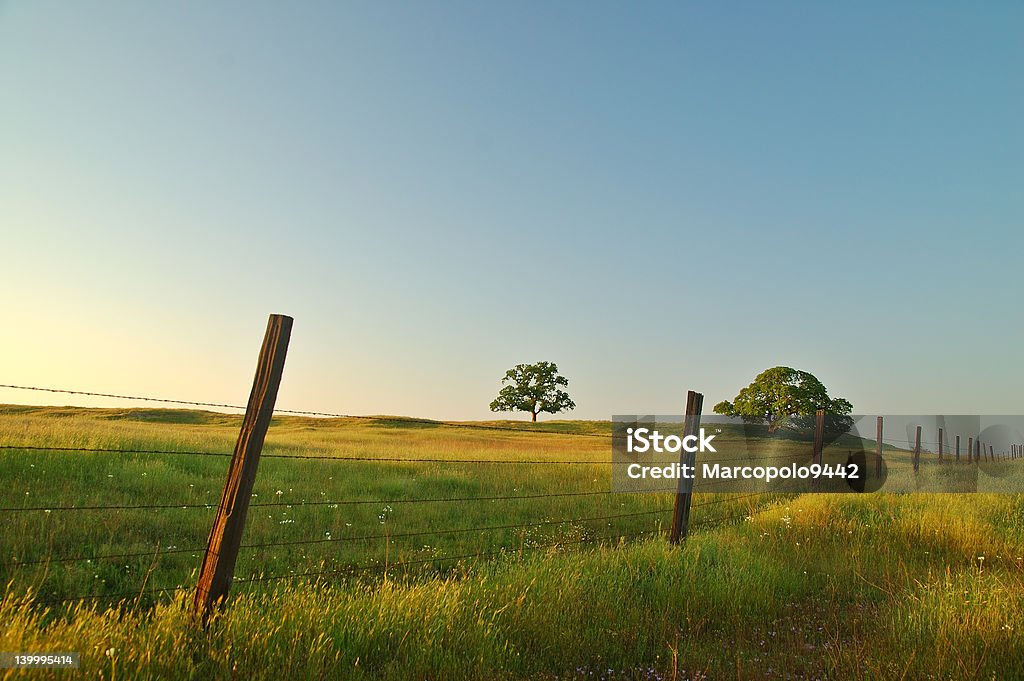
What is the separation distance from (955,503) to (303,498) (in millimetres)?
12136

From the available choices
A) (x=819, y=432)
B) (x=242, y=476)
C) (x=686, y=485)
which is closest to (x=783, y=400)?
(x=819, y=432)

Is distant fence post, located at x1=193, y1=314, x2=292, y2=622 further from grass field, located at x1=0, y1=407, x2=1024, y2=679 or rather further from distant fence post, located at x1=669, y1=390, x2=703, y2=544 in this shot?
distant fence post, located at x1=669, y1=390, x2=703, y2=544

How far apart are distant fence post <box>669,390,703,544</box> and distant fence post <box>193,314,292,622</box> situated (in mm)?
5852

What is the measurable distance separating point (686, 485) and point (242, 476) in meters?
6.22

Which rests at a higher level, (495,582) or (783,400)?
(783,400)

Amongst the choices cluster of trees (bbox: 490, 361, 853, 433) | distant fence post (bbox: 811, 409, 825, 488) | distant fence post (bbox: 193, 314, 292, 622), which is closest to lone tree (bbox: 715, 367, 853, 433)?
cluster of trees (bbox: 490, 361, 853, 433)

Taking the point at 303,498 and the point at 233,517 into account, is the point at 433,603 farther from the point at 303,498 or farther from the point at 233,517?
the point at 303,498

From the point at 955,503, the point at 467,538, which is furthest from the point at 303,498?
the point at 955,503

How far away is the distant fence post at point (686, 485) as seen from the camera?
8.79 meters

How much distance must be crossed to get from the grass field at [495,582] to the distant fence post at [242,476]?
238 mm

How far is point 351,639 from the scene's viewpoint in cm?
439

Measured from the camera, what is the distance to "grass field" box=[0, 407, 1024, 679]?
427cm

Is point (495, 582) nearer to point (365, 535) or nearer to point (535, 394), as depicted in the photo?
point (365, 535)

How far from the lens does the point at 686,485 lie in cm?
898
